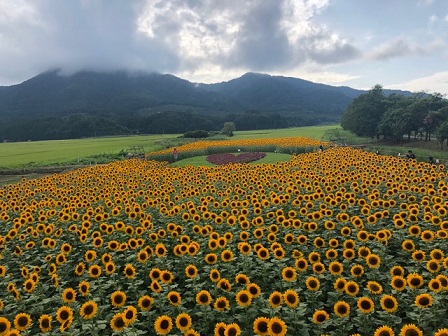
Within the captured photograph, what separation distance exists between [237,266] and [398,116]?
58209 mm

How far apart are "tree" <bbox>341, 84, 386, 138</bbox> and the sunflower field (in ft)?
182

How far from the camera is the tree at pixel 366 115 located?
66.3 metres

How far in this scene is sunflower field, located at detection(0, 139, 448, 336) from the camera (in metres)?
4.92

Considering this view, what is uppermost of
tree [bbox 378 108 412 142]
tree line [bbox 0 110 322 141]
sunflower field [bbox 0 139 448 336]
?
tree line [bbox 0 110 322 141]

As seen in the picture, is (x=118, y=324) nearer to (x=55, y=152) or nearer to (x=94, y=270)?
(x=94, y=270)

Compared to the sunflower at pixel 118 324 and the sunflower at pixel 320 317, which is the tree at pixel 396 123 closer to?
the sunflower at pixel 320 317

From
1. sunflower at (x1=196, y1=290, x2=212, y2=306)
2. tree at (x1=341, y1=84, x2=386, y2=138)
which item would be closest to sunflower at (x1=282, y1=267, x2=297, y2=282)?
sunflower at (x1=196, y1=290, x2=212, y2=306)

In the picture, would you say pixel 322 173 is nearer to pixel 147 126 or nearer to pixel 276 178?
pixel 276 178

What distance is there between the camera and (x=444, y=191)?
10.3 meters

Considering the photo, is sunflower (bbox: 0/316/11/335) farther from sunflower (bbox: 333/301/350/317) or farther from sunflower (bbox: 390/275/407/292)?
sunflower (bbox: 390/275/407/292)

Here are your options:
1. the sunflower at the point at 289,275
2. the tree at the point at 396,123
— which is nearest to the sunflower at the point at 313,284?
the sunflower at the point at 289,275

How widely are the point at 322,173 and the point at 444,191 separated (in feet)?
19.8

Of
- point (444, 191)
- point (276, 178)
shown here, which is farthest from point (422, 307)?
point (276, 178)

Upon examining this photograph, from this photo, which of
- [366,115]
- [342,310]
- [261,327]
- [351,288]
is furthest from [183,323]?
[366,115]
